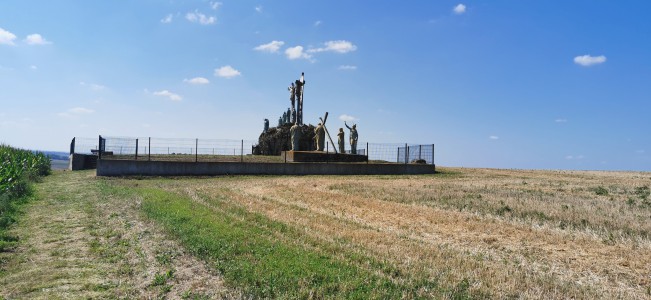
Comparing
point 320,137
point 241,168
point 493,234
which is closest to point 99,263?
point 493,234

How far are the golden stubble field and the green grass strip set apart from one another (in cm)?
67

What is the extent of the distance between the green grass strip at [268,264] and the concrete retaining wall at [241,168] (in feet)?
54.8

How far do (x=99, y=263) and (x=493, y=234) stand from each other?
7.51m

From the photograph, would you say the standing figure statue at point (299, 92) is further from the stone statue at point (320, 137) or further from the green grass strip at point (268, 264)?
the green grass strip at point (268, 264)

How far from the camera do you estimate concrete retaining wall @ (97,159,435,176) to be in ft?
83.7

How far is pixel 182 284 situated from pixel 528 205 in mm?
10672

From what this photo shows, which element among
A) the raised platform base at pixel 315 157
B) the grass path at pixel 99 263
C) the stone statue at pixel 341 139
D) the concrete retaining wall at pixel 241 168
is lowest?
the grass path at pixel 99 263

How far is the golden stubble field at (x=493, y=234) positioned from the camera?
6352mm

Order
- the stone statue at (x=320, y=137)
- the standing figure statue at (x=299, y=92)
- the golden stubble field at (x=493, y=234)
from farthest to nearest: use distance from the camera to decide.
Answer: the standing figure statue at (x=299, y=92), the stone statue at (x=320, y=137), the golden stubble field at (x=493, y=234)

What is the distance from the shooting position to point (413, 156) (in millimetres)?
35438

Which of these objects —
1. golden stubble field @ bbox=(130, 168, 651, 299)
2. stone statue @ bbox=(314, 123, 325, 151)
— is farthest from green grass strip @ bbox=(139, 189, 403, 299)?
stone statue @ bbox=(314, 123, 325, 151)

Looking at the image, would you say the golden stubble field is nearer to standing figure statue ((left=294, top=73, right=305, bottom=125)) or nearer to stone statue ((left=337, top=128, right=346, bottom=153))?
stone statue ((left=337, top=128, right=346, bottom=153))

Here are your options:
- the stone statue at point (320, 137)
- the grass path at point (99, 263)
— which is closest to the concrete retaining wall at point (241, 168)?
the stone statue at point (320, 137)

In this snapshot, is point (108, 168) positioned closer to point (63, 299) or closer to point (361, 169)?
point (361, 169)
